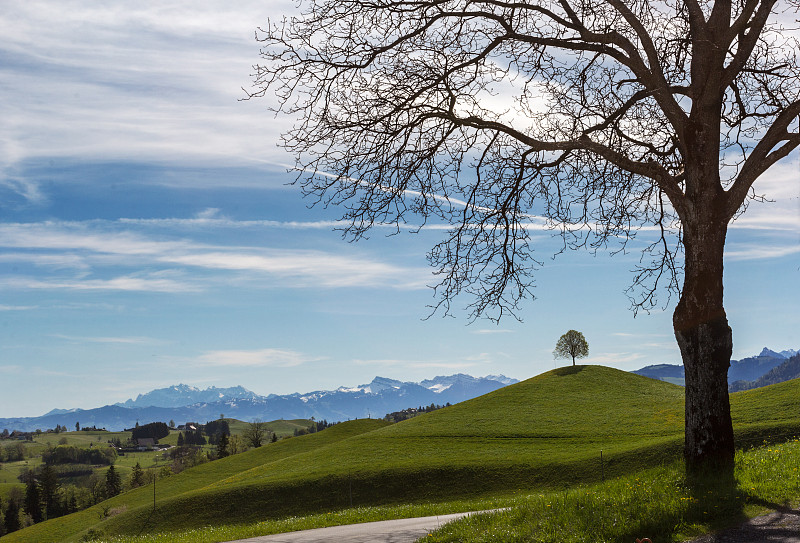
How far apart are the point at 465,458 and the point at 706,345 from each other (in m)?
53.8

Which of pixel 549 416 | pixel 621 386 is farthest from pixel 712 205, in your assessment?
pixel 621 386

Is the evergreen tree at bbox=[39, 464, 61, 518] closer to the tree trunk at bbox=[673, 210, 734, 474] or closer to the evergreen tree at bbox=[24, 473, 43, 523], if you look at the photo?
the evergreen tree at bbox=[24, 473, 43, 523]

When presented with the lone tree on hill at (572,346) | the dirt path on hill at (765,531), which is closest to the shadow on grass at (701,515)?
the dirt path on hill at (765,531)

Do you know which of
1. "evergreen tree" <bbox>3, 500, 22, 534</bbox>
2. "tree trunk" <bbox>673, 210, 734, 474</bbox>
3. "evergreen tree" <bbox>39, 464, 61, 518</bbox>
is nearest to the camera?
"tree trunk" <bbox>673, 210, 734, 474</bbox>

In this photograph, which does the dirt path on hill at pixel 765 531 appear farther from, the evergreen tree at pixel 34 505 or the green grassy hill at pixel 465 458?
the evergreen tree at pixel 34 505

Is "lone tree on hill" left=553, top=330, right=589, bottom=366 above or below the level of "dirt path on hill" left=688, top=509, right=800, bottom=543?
above

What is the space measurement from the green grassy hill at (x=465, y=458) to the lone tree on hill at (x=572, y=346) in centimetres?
1950

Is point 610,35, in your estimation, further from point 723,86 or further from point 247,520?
point 247,520

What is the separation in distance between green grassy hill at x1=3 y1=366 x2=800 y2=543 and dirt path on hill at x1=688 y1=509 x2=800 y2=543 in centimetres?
3395

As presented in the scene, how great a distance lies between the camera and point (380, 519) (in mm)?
21875

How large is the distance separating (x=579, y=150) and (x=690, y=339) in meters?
5.66

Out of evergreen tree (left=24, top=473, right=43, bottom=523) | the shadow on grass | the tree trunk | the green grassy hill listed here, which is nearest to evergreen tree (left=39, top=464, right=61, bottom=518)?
evergreen tree (left=24, top=473, right=43, bottom=523)

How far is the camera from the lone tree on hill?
4902 inches

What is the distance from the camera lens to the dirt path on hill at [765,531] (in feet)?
28.9
